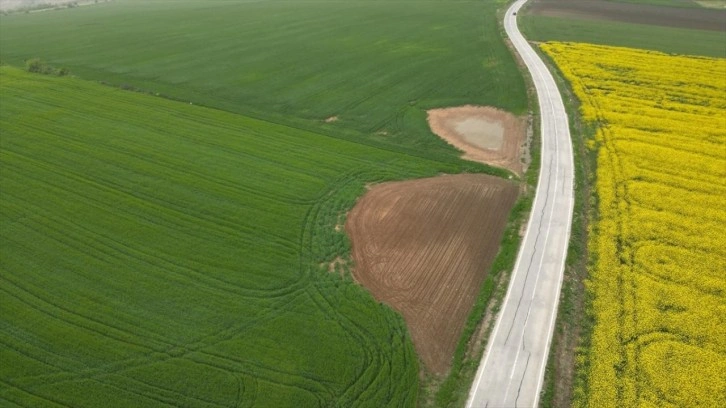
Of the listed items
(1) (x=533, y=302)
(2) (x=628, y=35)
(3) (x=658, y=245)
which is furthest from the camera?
(2) (x=628, y=35)

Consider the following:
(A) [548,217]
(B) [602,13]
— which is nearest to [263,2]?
(B) [602,13]

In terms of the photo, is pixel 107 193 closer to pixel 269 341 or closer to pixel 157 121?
pixel 157 121

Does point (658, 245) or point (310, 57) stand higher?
point (310, 57)

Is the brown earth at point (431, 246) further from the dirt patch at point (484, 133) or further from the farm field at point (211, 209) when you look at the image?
the dirt patch at point (484, 133)

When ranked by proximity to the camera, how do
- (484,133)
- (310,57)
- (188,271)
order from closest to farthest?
(188,271) → (484,133) → (310,57)

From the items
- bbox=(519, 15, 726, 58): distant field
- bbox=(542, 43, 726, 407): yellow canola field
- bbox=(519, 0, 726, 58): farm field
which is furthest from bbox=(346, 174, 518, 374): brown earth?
bbox=(519, 0, 726, 58): farm field

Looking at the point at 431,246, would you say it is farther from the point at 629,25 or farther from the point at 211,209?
the point at 629,25

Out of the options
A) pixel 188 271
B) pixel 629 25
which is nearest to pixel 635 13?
Result: pixel 629 25
